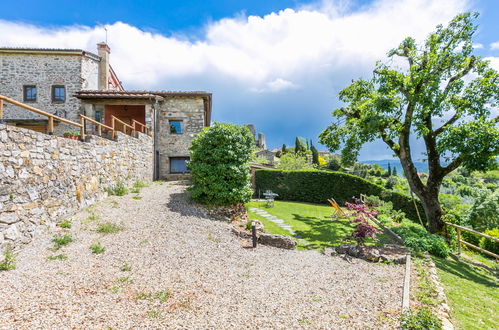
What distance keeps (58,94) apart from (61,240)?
1548cm

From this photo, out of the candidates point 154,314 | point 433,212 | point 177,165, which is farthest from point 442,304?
point 177,165

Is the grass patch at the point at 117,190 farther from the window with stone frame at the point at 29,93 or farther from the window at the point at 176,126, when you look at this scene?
the window with stone frame at the point at 29,93

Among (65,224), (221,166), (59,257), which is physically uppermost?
(221,166)

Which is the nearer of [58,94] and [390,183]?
[58,94]

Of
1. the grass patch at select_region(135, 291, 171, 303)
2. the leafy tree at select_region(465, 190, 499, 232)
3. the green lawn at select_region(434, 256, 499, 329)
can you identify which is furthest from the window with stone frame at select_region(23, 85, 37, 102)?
the leafy tree at select_region(465, 190, 499, 232)

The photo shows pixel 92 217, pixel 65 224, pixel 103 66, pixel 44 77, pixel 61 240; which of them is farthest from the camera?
pixel 103 66

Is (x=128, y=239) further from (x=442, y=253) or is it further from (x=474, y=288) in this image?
(x=442, y=253)

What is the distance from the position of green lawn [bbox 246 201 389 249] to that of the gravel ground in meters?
1.62

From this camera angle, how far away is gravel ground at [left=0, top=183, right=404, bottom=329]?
364 cm

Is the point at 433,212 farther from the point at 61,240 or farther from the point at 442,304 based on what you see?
the point at 61,240

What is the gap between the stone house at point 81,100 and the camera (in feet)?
51.8

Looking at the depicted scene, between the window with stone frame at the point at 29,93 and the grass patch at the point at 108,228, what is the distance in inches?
610

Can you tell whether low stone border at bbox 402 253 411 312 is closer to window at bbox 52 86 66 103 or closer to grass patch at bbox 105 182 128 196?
grass patch at bbox 105 182 128 196

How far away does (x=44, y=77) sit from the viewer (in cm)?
1650
